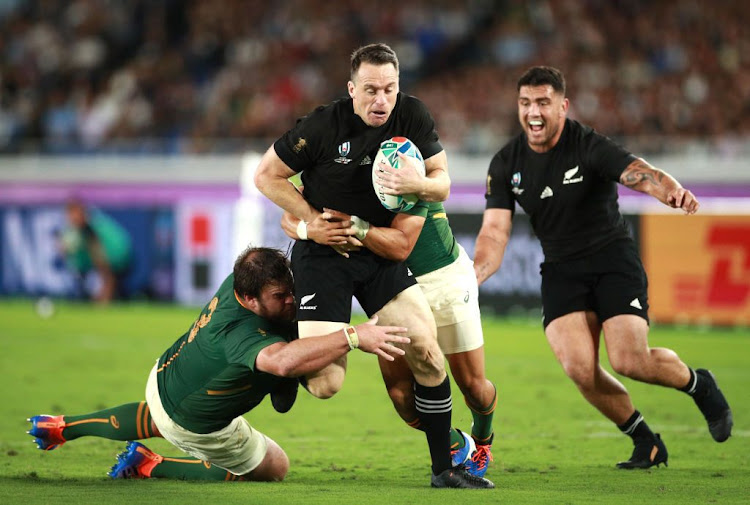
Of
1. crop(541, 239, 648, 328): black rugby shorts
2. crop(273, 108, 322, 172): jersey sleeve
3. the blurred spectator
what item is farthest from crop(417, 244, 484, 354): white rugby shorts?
the blurred spectator

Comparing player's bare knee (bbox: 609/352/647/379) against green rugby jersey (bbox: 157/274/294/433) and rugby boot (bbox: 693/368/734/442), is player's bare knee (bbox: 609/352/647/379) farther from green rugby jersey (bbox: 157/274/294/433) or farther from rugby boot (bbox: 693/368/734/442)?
green rugby jersey (bbox: 157/274/294/433)

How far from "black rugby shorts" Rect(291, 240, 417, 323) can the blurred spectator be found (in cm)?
1556

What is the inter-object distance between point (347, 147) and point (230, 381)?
60.6 inches

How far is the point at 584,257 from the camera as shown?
808 cm

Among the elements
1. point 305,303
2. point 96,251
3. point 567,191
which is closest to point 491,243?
point 567,191

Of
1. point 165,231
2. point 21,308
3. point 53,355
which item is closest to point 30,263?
point 21,308

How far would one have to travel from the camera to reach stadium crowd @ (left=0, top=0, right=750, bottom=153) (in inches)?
783

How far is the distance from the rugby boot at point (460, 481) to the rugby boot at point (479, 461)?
12.3 inches

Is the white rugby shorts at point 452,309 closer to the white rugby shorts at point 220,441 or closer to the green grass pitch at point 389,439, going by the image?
the green grass pitch at point 389,439

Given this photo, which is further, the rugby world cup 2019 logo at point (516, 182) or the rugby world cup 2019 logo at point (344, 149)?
A: the rugby world cup 2019 logo at point (516, 182)

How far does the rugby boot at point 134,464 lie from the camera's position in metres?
7.27

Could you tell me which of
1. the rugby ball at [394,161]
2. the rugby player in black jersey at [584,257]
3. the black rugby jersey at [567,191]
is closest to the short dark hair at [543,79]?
the rugby player in black jersey at [584,257]

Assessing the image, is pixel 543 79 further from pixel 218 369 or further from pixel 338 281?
pixel 218 369

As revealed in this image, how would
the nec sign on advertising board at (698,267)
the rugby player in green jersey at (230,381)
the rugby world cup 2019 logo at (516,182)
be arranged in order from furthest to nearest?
1. the nec sign on advertising board at (698,267)
2. the rugby world cup 2019 logo at (516,182)
3. the rugby player in green jersey at (230,381)
